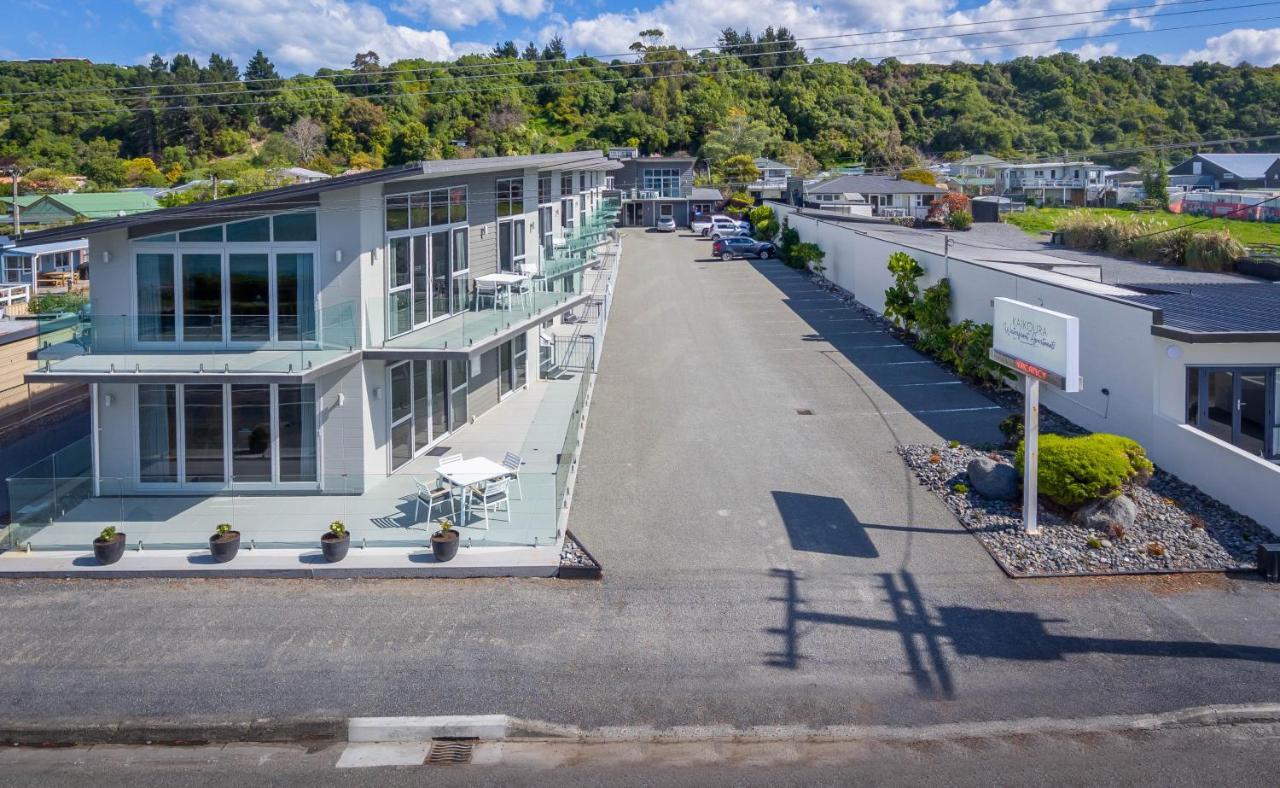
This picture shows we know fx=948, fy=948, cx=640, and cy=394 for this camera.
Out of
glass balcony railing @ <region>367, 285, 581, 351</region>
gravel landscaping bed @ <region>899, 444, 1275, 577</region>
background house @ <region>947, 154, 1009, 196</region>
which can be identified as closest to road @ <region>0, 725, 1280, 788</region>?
gravel landscaping bed @ <region>899, 444, 1275, 577</region>

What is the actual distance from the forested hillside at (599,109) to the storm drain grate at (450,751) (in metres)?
59.0

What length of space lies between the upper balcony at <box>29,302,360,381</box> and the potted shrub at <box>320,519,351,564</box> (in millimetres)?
2618

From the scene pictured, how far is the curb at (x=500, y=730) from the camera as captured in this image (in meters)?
8.48

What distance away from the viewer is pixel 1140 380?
16047 millimetres

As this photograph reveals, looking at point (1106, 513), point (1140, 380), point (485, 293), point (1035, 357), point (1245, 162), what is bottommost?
point (1106, 513)

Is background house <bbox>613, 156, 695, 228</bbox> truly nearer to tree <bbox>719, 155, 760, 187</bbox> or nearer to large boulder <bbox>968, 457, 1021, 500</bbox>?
tree <bbox>719, 155, 760, 187</bbox>

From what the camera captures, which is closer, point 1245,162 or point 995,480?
point 995,480

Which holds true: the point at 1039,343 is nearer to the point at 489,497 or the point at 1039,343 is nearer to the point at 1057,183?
the point at 489,497

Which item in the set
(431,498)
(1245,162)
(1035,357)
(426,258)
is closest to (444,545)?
(431,498)

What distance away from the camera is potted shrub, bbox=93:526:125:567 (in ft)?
39.8

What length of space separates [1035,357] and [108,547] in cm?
1264

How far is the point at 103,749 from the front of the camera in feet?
27.6

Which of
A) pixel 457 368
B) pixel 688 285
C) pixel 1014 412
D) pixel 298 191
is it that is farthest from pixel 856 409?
pixel 688 285

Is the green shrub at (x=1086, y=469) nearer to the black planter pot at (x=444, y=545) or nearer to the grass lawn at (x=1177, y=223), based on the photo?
the black planter pot at (x=444, y=545)
